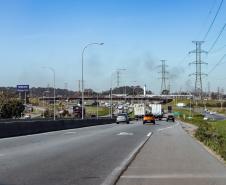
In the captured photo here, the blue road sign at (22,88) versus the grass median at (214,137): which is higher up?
the blue road sign at (22,88)

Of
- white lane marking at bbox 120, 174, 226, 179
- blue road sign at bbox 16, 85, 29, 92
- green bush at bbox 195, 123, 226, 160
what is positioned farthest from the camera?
blue road sign at bbox 16, 85, 29, 92

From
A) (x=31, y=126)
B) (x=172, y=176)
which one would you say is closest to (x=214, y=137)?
(x=31, y=126)

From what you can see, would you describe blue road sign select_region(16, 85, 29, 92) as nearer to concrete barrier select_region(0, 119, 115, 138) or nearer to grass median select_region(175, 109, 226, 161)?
concrete barrier select_region(0, 119, 115, 138)

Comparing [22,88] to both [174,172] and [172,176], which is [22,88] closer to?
[174,172]

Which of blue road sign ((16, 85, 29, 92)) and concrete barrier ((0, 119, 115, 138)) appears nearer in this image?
concrete barrier ((0, 119, 115, 138))

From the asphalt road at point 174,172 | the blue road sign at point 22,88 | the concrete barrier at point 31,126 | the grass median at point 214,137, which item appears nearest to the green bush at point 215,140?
the grass median at point 214,137

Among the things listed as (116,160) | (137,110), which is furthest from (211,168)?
(137,110)

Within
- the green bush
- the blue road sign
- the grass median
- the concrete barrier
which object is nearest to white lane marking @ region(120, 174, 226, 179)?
the grass median

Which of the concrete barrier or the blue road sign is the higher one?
the blue road sign

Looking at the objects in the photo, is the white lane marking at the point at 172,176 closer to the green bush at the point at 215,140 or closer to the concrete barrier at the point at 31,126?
the green bush at the point at 215,140

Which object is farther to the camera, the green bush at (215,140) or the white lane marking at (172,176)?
the green bush at (215,140)

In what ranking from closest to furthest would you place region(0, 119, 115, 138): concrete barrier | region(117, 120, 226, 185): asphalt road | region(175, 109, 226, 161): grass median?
region(117, 120, 226, 185): asphalt road
region(175, 109, 226, 161): grass median
region(0, 119, 115, 138): concrete barrier

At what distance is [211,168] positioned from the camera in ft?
54.1

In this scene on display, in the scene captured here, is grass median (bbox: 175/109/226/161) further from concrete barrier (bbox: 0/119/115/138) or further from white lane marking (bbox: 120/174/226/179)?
concrete barrier (bbox: 0/119/115/138)
